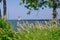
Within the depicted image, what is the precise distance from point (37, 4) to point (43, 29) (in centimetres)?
1315

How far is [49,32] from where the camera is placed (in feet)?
28.2

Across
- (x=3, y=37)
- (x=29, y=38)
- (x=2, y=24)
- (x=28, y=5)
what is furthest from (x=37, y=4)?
(x=29, y=38)

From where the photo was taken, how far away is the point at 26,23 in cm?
868

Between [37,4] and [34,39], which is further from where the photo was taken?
[37,4]

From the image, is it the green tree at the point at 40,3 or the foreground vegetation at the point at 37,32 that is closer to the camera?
the foreground vegetation at the point at 37,32

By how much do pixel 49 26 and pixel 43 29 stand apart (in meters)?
0.37

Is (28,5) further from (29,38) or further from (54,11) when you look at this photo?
(29,38)

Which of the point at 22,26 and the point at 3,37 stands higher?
the point at 22,26

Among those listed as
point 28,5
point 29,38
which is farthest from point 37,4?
point 29,38

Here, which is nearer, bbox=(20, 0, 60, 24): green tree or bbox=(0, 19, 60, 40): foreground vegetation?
bbox=(0, 19, 60, 40): foreground vegetation

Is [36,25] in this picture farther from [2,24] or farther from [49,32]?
[2,24]

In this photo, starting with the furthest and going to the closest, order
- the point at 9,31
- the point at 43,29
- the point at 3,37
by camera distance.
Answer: the point at 9,31, the point at 3,37, the point at 43,29

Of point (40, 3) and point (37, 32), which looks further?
point (40, 3)

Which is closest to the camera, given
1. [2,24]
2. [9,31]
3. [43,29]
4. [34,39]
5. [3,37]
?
[34,39]
